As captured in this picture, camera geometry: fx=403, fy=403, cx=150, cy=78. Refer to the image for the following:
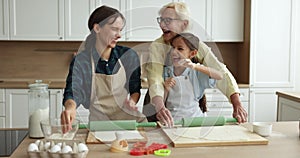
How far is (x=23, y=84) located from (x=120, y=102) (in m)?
2.01

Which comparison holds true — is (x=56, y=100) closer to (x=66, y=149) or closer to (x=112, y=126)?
(x=112, y=126)

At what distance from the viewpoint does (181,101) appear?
1.87 metres

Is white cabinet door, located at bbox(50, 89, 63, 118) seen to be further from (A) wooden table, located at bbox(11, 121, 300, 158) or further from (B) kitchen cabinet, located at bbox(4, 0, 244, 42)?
(A) wooden table, located at bbox(11, 121, 300, 158)

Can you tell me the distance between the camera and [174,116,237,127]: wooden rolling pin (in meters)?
1.68

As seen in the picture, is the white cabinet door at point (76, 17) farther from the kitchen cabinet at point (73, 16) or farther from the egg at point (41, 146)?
the egg at point (41, 146)

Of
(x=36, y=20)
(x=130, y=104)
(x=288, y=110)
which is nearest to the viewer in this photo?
(x=130, y=104)

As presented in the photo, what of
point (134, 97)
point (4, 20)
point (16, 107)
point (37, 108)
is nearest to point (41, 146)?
point (37, 108)

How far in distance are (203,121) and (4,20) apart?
8.63 ft

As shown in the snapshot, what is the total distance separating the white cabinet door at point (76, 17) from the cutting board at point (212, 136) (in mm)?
2295

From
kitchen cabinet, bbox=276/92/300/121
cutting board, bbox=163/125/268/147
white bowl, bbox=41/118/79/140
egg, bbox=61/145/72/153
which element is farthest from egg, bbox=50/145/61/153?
kitchen cabinet, bbox=276/92/300/121

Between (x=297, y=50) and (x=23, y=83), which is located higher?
(x=297, y=50)

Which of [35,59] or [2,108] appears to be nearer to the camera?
[2,108]

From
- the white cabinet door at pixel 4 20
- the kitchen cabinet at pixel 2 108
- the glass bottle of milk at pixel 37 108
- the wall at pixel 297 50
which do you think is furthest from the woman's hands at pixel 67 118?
the wall at pixel 297 50

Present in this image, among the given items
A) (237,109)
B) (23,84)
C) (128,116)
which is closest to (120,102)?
(128,116)
